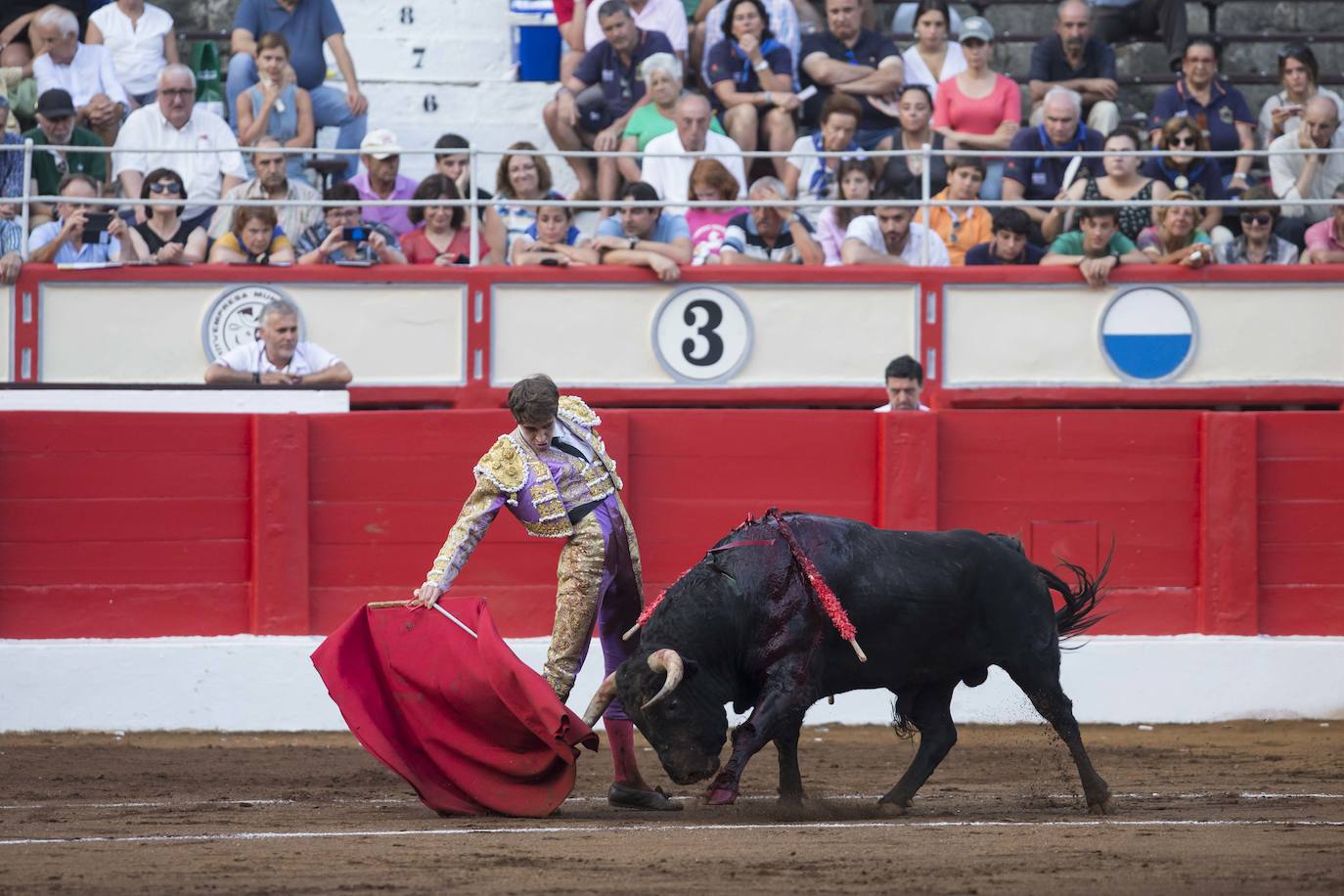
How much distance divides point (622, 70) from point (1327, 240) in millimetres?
3963

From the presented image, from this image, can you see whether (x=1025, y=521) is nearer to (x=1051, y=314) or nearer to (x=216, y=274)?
(x=1051, y=314)

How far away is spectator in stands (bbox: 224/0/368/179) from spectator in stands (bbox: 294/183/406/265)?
990mm

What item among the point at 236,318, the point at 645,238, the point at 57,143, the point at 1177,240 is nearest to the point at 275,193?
the point at 236,318

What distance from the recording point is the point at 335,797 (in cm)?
651

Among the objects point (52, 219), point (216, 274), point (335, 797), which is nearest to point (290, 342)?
point (216, 274)

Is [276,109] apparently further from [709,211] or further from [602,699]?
[602,699]

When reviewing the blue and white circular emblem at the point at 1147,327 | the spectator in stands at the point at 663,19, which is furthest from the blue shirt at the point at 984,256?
the spectator in stands at the point at 663,19

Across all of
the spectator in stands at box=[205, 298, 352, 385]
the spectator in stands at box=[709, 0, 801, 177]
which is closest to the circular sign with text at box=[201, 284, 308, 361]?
Answer: the spectator in stands at box=[205, 298, 352, 385]

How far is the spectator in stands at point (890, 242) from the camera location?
10.0 metres

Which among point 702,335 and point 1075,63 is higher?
point 1075,63

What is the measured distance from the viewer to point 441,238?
1011cm

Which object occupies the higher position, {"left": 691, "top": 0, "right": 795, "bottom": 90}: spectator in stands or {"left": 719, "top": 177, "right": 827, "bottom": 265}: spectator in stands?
{"left": 691, "top": 0, "right": 795, "bottom": 90}: spectator in stands

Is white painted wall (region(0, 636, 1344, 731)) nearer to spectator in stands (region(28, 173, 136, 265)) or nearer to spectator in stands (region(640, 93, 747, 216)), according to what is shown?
spectator in stands (region(28, 173, 136, 265))

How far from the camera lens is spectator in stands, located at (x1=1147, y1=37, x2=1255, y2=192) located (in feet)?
35.6
